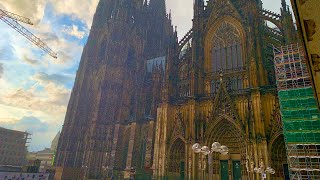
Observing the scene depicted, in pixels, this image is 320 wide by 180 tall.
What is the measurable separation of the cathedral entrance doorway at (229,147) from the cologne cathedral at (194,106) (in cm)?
9

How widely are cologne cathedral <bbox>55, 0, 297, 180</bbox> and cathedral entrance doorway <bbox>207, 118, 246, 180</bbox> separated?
0.31 feet

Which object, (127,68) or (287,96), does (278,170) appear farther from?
(127,68)

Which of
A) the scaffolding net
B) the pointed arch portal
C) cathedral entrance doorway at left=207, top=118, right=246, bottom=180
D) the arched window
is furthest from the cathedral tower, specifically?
the scaffolding net

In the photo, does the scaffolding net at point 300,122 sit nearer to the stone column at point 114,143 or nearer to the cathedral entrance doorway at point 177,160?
the cathedral entrance doorway at point 177,160

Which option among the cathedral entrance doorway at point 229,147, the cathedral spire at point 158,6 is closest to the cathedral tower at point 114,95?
the cathedral spire at point 158,6

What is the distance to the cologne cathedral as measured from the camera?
69.5 ft

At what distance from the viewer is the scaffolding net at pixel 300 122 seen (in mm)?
16344

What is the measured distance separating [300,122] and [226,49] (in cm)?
1258

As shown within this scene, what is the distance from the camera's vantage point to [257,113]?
2056cm

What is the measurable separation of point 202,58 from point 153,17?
1369 inches

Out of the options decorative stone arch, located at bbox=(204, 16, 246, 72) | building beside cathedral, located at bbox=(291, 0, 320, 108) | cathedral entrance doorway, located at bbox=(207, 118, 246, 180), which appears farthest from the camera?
decorative stone arch, located at bbox=(204, 16, 246, 72)

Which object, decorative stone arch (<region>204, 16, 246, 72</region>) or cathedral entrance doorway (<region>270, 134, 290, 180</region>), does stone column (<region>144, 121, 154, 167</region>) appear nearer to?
decorative stone arch (<region>204, 16, 246, 72</region>)

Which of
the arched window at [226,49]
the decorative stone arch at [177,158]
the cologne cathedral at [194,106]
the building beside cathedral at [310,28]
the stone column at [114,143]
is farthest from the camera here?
the stone column at [114,143]

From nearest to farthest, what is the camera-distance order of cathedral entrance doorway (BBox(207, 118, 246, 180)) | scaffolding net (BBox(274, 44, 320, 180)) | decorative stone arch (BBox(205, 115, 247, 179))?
scaffolding net (BBox(274, 44, 320, 180)), cathedral entrance doorway (BBox(207, 118, 246, 180)), decorative stone arch (BBox(205, 115, 247, 179))
